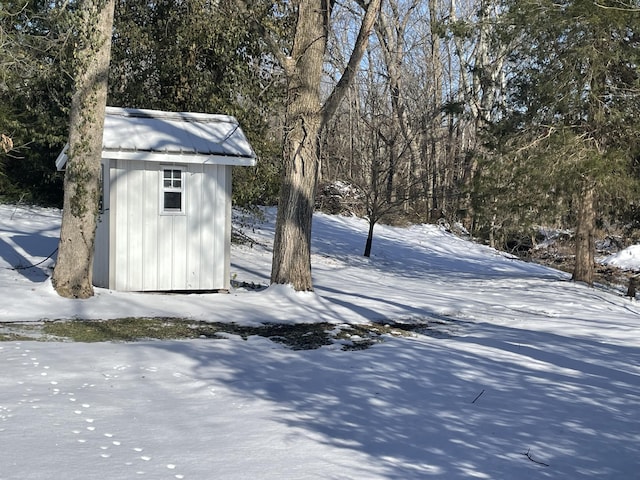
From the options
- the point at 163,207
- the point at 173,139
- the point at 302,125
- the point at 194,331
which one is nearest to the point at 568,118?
the point at 302,125

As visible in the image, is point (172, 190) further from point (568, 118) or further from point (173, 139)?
point (568, 118)

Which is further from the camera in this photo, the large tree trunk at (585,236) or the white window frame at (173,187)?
the large tree trunk at (585,236)

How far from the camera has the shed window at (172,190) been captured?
12.2 m

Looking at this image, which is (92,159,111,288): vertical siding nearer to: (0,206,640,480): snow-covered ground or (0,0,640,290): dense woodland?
(0,206,640,480): snow-covered ground

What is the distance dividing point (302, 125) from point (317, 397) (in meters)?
7.03

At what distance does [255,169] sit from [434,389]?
32.3ft

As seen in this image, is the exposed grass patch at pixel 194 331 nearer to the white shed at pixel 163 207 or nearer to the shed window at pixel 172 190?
the white shed at pixel 163 207

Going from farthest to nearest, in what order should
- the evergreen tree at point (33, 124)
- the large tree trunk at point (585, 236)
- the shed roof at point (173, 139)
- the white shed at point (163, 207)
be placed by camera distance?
1. the large tree trunk at point (585, 236)
2. the evergreen tree at point (33, 124)
3. the white shed at point (163, 207)
4. the shed roof at point (173, 139)

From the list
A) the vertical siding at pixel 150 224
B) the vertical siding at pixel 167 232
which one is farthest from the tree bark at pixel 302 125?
the vertical siding at pixel 150 224

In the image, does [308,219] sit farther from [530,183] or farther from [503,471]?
[503,471]

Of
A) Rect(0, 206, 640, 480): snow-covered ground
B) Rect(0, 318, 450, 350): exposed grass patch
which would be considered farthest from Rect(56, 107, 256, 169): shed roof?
Rect(0, 318, 450, 350): exposed grass patch

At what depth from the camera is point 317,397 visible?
6.59m

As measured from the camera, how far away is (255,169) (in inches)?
635

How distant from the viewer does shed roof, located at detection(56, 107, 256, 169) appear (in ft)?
38.7
